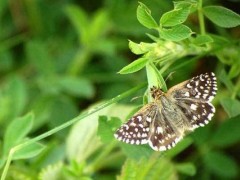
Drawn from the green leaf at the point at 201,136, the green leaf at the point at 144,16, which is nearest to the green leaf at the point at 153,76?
the green leaf at the point at 144,16

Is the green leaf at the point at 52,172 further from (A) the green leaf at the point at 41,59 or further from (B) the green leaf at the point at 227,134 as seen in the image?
(A) the green leaf at the point at 41,59

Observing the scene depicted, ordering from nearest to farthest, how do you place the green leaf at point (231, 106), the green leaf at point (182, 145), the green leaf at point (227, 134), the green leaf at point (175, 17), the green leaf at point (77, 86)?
the green leaf at point (175, 17)
the green leaf at point (231, 106)
the green leaf at point (182, 145)
the green leaf at point (227, 134)
the green leaf at point (77, 86)

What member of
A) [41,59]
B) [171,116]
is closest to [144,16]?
[171,116]

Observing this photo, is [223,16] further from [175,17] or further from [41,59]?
[41,59]

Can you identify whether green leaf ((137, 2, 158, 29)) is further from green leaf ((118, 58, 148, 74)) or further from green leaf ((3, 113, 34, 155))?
green leaf ((3, 113, 34, 155))

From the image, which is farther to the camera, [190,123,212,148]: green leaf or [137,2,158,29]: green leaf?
[190,123,212,148]: green leaf

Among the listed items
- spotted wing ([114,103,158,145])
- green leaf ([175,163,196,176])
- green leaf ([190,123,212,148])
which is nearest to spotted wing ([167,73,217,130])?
spotted wing ([114,103,158,145])

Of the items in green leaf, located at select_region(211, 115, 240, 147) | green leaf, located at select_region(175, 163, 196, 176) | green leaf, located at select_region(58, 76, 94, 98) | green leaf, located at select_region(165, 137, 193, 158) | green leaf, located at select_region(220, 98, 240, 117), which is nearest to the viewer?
green leaf, located at select_region(220, 98, 240, 117)

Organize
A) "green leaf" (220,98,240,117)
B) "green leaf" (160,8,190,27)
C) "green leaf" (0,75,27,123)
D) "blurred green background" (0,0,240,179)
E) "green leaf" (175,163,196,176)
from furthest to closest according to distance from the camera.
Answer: "green leaf" (0,75,27,123) → "blurred green background" (0,0,240,179) → "green leaf" (175,163,196,176) → "green leaf" (220,98,240,117) → "green leaf" (160,8,190,27)
